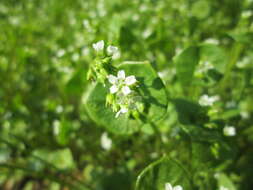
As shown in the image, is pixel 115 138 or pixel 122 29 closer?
pixel 122 29

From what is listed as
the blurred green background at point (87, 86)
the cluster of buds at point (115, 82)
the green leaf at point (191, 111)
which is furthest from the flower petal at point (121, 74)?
the green leaf at point (191, 111)

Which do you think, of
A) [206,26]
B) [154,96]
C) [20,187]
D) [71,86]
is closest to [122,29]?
[71,86]

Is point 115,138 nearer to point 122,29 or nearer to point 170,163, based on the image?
point 122,29

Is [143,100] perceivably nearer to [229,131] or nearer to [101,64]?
[101,64]

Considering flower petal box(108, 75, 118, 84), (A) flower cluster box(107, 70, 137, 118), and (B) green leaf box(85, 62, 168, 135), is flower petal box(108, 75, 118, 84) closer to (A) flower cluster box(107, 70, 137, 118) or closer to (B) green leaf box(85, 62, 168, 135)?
(A) flower cluster box(107, 70, 137, 118)

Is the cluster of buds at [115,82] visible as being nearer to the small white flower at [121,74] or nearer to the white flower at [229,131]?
the small white flower at [121,74]

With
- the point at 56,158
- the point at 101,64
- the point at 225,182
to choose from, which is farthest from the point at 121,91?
the point at 56,158

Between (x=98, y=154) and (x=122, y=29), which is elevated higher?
(x=122, y=29)

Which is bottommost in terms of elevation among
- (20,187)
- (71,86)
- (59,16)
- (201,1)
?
(20,187)
